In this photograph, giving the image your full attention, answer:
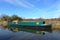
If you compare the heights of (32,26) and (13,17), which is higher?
(13,17)

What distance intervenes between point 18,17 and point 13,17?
228 centimetres

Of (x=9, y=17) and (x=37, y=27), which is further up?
(x=9, y=17)

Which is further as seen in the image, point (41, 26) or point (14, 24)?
point (14, 24)

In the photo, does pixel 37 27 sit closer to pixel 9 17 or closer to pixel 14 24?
pixel 14 24

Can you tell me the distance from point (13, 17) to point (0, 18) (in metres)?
11.0

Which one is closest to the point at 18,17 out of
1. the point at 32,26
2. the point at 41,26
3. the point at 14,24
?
the point at 14,24

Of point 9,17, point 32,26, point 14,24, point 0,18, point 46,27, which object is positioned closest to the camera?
point 46,27

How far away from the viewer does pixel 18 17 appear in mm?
45375

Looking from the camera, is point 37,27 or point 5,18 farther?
point 5,18

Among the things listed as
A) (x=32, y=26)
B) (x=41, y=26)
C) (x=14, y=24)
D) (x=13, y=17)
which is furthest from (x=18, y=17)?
(x=41, y=26)

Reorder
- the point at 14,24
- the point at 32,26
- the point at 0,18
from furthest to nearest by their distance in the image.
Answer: the point at 0,18
the point at 14,24
the point at 32,26

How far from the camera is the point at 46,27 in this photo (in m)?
23.9

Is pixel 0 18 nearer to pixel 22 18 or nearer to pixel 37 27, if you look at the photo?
pixel 22 18

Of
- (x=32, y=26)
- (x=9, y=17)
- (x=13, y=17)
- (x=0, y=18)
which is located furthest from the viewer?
(x=0, y=18)
